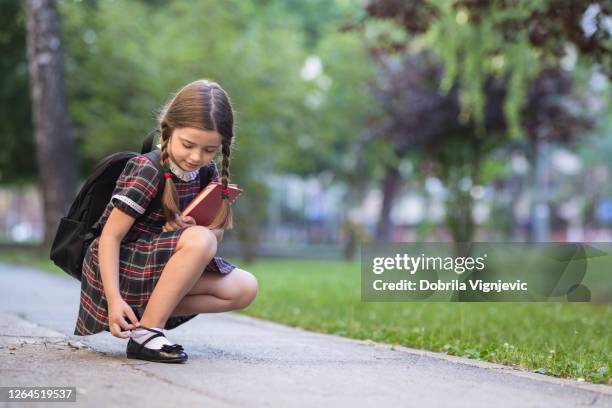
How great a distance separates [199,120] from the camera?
3.87m

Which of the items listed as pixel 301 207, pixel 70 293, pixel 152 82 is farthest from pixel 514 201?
pixel 70 293

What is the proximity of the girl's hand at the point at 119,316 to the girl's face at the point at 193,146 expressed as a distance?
663 mm

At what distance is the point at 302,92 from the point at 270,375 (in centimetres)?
2183

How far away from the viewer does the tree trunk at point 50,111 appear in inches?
580

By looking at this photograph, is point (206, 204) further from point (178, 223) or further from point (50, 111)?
point (50, 111)

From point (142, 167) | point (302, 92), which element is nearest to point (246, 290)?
point (142, 167)

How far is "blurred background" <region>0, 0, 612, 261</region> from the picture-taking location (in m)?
11.0

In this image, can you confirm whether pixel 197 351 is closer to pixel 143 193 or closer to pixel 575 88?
pixel 143 193

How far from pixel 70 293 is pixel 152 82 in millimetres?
12629

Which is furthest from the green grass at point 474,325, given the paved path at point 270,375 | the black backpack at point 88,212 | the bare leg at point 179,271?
the black backpack at point 88,212

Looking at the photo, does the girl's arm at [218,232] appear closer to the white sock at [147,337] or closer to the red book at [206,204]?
the red book at [206,204]

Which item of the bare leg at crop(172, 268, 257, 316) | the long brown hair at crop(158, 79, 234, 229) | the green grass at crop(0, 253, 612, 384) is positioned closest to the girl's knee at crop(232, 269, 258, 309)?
the bare leg at crop(172, 268, 257, 316)

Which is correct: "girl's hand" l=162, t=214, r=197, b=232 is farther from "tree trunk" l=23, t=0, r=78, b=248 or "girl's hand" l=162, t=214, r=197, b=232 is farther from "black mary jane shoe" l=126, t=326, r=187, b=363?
"tree trunk" l=23, t=0, r=78, b=248

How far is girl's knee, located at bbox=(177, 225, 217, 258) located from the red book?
0.38ft
